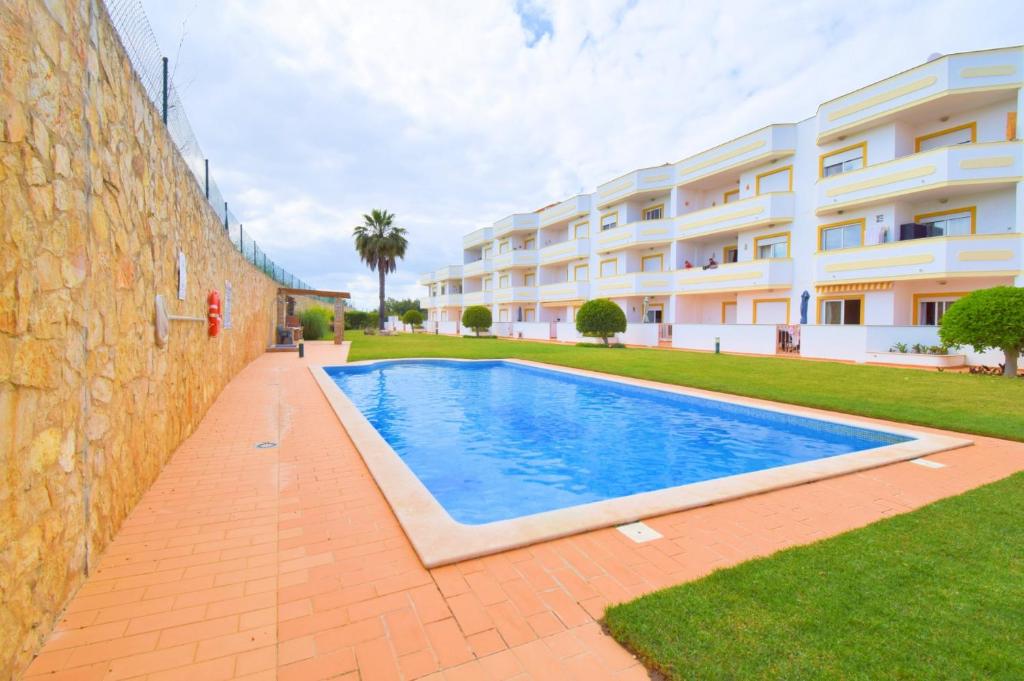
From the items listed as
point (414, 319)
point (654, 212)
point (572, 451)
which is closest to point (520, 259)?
point (654, 212)

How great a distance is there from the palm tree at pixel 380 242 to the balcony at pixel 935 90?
35730 millimetres

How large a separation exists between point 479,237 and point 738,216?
95.4ft

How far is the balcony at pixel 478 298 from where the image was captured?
146 feet

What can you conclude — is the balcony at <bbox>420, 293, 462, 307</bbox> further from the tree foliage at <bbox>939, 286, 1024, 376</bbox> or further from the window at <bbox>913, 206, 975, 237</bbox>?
the tree foliage at <bbox>939, 286, 1024, 376</bbox>

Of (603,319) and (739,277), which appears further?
(603,319)

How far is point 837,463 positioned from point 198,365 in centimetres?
860

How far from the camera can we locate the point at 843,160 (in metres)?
20.2

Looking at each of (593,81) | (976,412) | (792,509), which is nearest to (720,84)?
(593,81)

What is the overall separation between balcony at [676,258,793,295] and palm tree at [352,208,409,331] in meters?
28.5

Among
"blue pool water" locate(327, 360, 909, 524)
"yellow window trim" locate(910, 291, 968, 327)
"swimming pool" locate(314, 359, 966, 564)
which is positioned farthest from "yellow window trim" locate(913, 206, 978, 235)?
"blue pool water" locate(327, 360, 909, 524)

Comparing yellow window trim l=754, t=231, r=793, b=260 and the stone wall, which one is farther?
yellow window trim l=754, t=231, r=793, b=260

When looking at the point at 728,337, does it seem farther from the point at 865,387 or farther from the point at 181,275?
the point at 181,275

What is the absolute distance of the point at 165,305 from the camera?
4.96 meters

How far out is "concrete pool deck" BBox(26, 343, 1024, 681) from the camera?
2127mm
